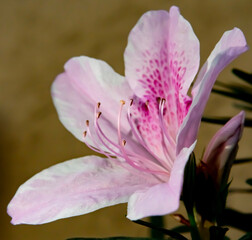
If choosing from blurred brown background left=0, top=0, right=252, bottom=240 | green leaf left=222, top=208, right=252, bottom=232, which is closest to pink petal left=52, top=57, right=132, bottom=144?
green leaf left=222, top=208, right=252, bottom=232

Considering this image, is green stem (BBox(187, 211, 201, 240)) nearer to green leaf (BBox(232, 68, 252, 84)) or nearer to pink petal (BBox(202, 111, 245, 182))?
pink petal (BBox(202, 111, 245, 182))

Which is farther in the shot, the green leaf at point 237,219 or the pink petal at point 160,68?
the green leaf at point 237,219

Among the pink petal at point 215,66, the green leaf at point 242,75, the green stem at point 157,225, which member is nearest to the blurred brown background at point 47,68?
the green stem at point 157,225

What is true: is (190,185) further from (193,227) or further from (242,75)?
(242,75)

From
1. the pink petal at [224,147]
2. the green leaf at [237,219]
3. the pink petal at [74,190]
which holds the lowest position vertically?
the green leaf at [237,219]

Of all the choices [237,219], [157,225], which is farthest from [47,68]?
[237,219]

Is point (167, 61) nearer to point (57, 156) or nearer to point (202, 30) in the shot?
point (202, 30)

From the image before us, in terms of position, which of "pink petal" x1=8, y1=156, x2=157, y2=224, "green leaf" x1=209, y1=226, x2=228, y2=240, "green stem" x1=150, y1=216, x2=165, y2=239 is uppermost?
"pink petal" x1=8, y1=156, x2=157, y2=224

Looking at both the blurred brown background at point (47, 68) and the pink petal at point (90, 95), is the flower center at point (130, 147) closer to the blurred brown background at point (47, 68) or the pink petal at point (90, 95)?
the pink petal at point (90, 95)

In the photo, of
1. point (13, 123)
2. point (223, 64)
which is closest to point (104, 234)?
point (13, 123)
